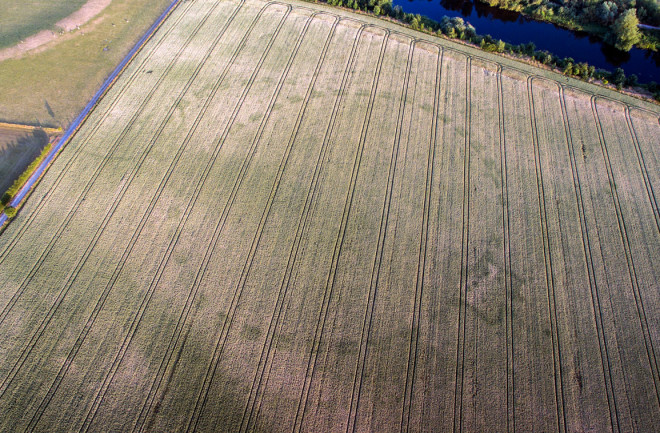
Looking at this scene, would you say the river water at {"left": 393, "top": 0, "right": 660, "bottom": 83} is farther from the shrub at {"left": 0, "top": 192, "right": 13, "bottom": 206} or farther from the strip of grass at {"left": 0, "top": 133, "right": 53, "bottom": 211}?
the shrub at {"left": 0, "top": 192, "right": 13, "bottom": 206}

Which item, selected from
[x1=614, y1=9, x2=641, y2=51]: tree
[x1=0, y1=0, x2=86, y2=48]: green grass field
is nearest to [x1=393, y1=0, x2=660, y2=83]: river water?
[x1=614, y1=9, x2=641, y2=51]: tree

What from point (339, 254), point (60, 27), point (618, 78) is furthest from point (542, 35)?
point (60, 27)

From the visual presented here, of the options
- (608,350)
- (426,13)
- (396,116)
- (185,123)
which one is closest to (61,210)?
(185,123)

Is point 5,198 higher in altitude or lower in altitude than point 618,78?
lower

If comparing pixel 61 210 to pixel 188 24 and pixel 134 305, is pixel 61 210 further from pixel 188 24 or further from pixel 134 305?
pixel 188 24

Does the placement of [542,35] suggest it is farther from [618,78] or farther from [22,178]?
[22,178]

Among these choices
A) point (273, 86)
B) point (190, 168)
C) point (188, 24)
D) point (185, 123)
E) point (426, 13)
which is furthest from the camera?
point (426, 13)
